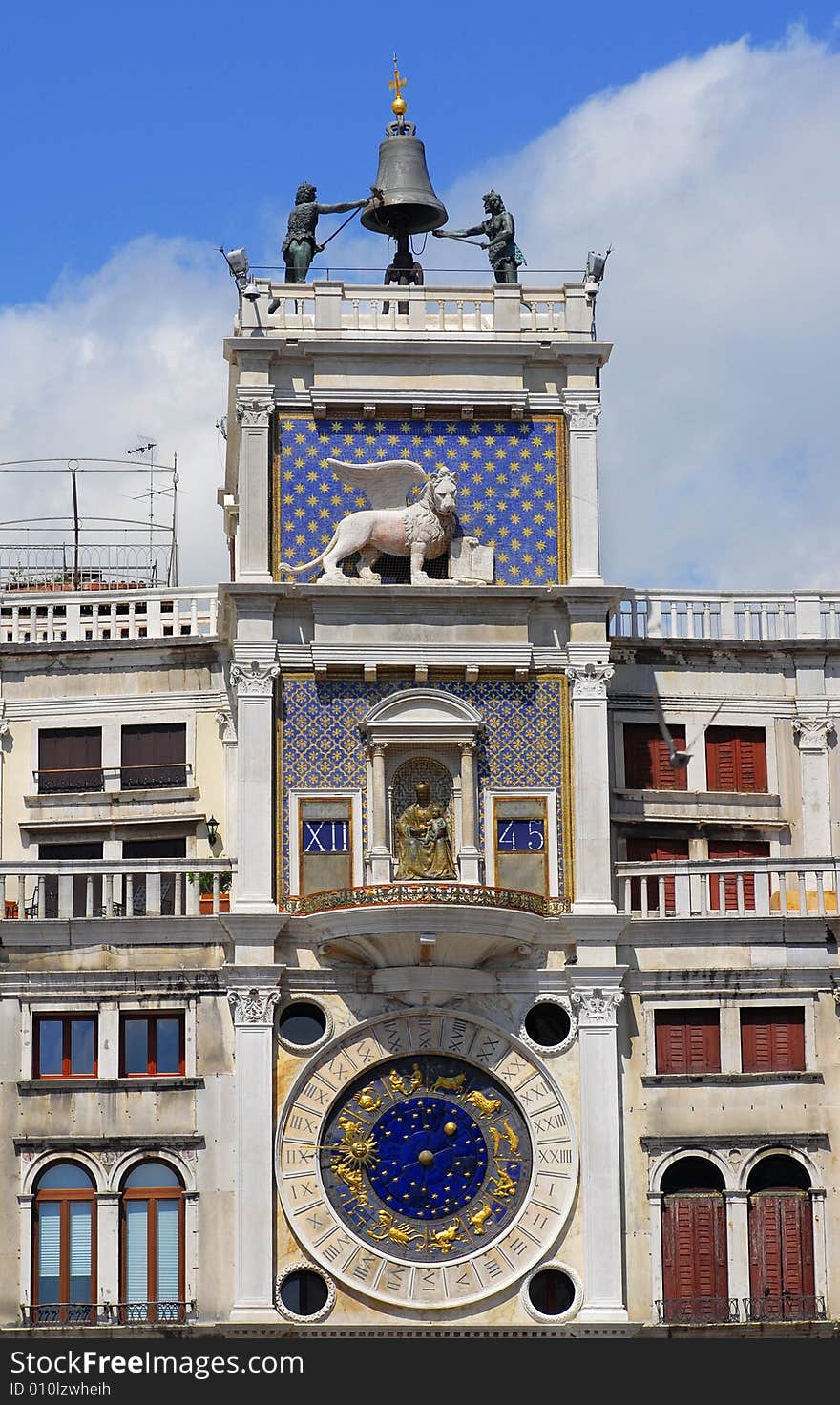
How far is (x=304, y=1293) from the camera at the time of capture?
6219 centimetres

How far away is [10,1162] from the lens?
62.7m

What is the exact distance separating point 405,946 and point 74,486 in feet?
62.5

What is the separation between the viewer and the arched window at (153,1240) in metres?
62.2

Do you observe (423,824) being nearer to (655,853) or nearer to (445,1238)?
(655,853)

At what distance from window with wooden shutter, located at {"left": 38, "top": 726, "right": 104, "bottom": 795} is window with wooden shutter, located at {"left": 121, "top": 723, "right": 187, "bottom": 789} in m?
0.58

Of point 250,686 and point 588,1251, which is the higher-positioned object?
point 250,686

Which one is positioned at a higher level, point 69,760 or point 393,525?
point 393,525

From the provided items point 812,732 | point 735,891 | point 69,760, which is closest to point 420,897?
point 735,891

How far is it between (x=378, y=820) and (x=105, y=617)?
9.09m

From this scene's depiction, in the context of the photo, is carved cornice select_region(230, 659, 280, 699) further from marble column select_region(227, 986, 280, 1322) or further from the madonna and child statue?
marble column select_region(227, 986, 280, 1322)

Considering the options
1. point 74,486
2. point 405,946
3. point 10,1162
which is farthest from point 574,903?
point 74,486

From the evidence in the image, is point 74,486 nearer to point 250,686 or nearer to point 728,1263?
point 250,686

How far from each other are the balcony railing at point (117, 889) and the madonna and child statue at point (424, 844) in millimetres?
3256

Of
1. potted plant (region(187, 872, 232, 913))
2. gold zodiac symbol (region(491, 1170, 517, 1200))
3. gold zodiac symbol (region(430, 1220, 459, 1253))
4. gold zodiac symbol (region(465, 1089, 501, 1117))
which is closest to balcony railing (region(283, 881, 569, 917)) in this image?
potted plant (region(187, 872, 232, 913))
